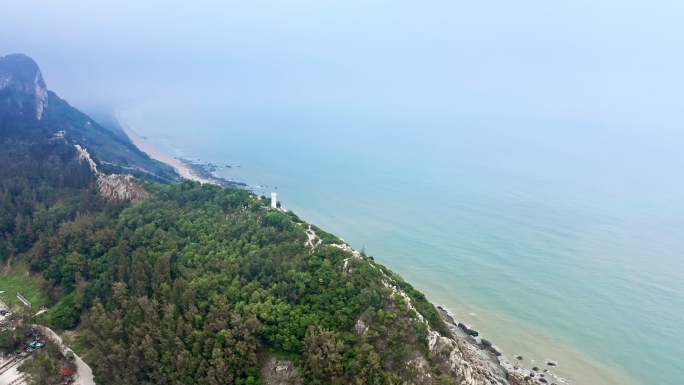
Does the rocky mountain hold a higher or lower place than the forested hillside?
higher

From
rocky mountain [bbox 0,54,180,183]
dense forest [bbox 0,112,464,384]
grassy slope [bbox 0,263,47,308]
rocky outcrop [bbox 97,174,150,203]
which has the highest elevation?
rocky mountain [bbox 0,54,180,183]

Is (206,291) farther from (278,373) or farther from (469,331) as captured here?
(469,331)

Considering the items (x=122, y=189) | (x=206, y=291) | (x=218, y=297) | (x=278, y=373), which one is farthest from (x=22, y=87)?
(x=278, y=373)

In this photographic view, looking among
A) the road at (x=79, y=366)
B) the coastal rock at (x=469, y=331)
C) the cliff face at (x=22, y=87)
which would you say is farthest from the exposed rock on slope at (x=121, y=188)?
the cliff face at (x=22, y=87)

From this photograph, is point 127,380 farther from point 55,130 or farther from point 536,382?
point 55,130

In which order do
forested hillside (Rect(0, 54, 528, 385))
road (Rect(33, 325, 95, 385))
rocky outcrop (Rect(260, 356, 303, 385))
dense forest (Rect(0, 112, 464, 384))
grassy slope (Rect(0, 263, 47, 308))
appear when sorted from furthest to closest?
1. grassy slope (Rect(0, 263, 47, 308))
2. road (Rect(33, 325, 95, 385))
3. dense forest (Rect(0, 112, 464, 384))
4. forested hillside (Rect(0, 54, 528, 385))
5. rocky outcrop (Rect(260, 356, 303, 385))

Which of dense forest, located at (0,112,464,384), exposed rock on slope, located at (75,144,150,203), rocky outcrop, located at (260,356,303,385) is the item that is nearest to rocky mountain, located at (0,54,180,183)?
exposed rock on slope, located at (75,144,150,203)

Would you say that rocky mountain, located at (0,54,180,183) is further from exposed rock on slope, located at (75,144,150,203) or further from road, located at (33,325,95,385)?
road, located at (33,325,95,385)
